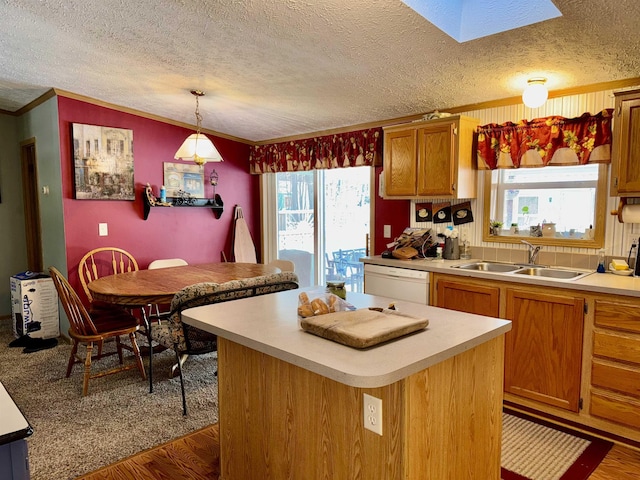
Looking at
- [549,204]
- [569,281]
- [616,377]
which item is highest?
[549,204]

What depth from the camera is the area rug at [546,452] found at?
220 cm

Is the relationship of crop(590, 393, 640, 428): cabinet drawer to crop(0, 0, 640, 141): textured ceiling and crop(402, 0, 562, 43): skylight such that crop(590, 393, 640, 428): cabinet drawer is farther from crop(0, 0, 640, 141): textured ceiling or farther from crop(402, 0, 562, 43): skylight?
crop(402, 0, 562, 43): skylight

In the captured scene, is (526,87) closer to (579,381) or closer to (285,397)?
(579,381)

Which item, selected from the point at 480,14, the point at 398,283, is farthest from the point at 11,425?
the point at 398,283

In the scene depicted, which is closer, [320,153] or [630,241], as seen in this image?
[630,241]

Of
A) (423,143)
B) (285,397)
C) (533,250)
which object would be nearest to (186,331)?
(285,397)

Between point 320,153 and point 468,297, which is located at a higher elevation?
point 320,153

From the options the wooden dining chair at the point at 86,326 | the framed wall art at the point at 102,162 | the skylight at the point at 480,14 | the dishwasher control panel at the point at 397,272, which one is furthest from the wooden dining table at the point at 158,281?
the skylight at the point at 480,14

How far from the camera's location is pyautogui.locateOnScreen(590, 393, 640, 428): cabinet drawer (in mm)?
2393

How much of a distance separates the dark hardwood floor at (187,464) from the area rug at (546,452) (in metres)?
0.07

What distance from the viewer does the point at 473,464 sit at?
1.66 metres

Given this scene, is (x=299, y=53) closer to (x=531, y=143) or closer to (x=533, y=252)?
(x=531, y=143)

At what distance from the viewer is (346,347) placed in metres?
1.42

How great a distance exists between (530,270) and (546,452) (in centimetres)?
125
